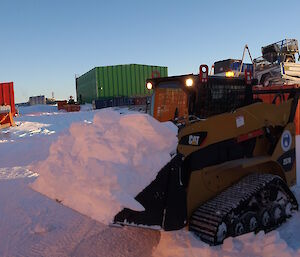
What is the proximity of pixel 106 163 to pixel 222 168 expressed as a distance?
1326mm

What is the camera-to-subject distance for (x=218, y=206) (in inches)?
125

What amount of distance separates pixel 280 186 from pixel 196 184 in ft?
3.78

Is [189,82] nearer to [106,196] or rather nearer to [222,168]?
[222,168]

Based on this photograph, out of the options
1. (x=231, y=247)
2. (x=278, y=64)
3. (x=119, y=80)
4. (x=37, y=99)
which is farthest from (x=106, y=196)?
(x=37, y=99)

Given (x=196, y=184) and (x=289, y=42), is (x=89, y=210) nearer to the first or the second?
(x=196, y=184)

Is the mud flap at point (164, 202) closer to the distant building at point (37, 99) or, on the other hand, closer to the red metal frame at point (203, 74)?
the red metal frame at point (203, 74)

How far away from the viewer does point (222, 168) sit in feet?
11.5

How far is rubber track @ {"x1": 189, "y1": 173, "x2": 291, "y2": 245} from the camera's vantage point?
300cm

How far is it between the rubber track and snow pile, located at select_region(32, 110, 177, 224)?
2.23 feet

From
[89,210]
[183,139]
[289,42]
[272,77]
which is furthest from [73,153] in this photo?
[289,42]

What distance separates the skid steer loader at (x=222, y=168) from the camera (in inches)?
116

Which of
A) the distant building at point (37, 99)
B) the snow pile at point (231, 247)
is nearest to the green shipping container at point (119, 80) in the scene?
the distant building at point (37, 99)

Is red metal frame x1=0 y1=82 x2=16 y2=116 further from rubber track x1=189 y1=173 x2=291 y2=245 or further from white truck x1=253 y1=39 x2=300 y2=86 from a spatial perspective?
rubber track x1=189 y1=173 x2=291 y2=245

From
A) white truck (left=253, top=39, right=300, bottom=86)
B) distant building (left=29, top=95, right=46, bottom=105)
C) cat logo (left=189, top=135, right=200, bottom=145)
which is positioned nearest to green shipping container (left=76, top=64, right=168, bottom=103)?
white truck (left=253, top=39, right=300, bottom=86)
